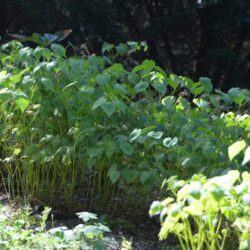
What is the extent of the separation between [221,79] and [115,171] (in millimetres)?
4430

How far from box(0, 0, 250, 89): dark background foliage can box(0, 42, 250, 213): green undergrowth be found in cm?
324

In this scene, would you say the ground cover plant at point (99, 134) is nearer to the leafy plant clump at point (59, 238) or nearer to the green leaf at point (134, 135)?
the green leaf at point (134, 135)

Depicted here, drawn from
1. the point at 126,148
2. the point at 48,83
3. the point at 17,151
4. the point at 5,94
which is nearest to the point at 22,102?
the point at 5,94

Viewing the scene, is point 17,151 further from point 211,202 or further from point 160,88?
point 211,202

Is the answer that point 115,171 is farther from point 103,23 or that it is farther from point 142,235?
point 103,23

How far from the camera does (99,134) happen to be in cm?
291

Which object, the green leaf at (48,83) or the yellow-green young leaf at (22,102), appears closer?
the yellow-green young leaf at (22,102)

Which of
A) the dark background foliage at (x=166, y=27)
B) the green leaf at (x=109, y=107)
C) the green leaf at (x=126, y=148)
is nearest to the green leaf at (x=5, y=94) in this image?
the green leaf at (x=109, y=107)

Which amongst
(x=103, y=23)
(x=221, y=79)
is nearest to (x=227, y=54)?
(x=221, y=79)

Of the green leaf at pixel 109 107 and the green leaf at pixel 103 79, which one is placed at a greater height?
the green leaf at pixel 103 79

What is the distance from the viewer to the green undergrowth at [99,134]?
8.77 feet

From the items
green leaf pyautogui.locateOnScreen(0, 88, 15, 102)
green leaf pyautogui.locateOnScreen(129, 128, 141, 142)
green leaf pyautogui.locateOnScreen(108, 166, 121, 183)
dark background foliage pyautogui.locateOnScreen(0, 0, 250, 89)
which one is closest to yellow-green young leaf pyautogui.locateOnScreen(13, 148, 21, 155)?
green leaf pyautogui.locateOnScreen(0, 88, 15, 102)

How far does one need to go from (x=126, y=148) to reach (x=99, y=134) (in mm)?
287

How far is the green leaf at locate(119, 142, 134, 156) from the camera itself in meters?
2.65
